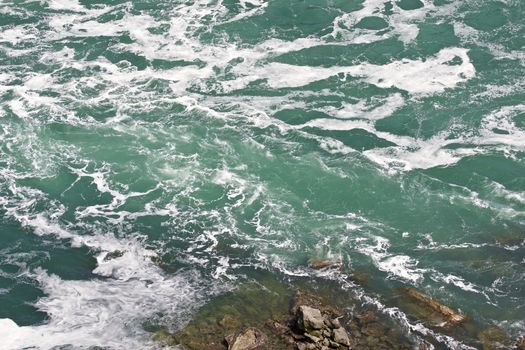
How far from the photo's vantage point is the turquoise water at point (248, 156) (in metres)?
35.1

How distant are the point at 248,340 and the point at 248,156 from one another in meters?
19.2

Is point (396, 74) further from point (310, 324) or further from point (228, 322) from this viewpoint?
point (228, 322)

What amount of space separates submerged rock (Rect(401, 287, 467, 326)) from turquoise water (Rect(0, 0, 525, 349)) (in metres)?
1.09

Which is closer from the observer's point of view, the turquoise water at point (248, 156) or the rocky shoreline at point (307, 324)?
the rocky shoreline at point (307, 324)

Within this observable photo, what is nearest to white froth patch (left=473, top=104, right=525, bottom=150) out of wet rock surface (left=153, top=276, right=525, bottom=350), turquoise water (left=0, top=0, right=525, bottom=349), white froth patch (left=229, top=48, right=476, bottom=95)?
turquoise water (left=0, top=0, right=525, bottom=349)

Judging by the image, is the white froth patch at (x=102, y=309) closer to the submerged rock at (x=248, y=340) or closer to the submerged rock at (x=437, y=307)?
the submerged rock at (x=248, y=340)

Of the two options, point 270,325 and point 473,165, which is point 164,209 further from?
point 473,165

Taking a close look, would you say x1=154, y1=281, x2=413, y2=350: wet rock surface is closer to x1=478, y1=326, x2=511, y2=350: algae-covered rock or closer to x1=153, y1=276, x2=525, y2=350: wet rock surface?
x1=153, y1=276, x2=525, y2=350: wet rock surface

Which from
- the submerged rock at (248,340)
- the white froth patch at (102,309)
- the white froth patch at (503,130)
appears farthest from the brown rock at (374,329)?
the white froth patch at (503,130)

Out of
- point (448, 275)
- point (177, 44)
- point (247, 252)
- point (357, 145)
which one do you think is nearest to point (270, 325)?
point (247, 252)

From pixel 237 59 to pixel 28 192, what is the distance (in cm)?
2419

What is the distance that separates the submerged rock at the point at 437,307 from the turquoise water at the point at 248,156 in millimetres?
1091

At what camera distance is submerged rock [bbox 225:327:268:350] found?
1174 inches

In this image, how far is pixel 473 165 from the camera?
45.2m
